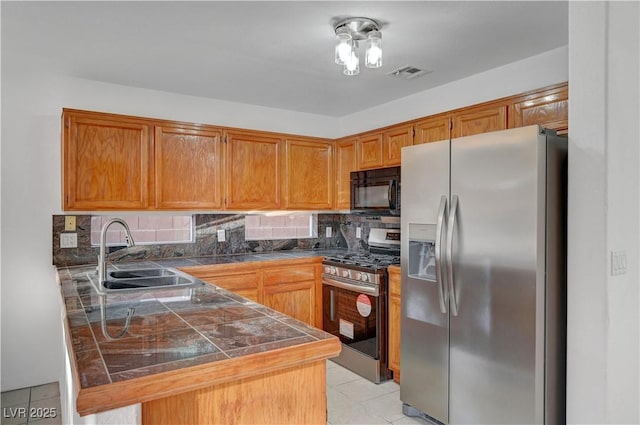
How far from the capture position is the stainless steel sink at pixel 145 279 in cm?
238

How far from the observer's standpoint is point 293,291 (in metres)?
3.60

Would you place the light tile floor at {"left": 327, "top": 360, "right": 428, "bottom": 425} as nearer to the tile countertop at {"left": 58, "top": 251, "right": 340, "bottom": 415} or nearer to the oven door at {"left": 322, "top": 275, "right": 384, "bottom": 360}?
the oven door at {"left": 322, "top": 275, "right": 384, "bottom": 360}

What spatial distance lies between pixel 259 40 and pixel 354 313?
2.18m

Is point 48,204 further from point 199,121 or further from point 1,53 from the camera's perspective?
point 199,121

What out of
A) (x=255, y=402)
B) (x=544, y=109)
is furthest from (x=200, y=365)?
(x=544, y=109)

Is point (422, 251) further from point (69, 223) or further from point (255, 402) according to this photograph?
point (69, 223)

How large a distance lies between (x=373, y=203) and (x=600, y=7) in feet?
7.05

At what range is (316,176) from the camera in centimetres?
412

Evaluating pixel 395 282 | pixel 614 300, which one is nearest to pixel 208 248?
pixel 395 282

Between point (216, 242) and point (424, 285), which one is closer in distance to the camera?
point (424, 285)

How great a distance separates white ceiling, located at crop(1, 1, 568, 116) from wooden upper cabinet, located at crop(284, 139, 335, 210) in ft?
2.33

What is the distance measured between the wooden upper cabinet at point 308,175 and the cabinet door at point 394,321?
1.28 m

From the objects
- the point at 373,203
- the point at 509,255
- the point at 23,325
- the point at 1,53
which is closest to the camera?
the point at 509,255

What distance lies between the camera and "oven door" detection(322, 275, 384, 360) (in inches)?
125
